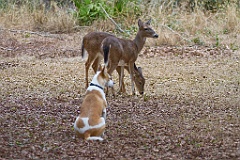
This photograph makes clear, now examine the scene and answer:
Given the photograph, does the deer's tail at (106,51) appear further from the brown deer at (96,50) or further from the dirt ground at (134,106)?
the dirt ground at (134,106)

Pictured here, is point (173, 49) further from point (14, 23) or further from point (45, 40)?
point (14, 23)

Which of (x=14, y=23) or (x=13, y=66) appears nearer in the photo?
(x=13, y=66)

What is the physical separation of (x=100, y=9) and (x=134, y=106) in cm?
779

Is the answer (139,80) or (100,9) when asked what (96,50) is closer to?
(139,80)

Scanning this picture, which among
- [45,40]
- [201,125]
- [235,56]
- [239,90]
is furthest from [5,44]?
[201,125]

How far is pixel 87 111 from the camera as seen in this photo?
6.70 meters

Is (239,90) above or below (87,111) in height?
below

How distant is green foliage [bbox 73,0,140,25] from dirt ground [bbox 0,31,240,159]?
1620 mm

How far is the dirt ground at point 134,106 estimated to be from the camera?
6398mm

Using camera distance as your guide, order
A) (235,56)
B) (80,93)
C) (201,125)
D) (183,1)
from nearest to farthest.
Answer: (201,125) < (80,93) < (235,56) < (183,1)

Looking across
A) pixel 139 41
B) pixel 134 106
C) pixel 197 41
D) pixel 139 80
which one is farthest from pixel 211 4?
pixel 134 106

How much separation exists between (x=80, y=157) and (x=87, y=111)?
0.75 meters

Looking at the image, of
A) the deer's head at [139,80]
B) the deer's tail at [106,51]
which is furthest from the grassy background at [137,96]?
the deer's tail at [106,51]

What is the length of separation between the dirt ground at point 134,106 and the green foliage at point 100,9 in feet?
5.31
